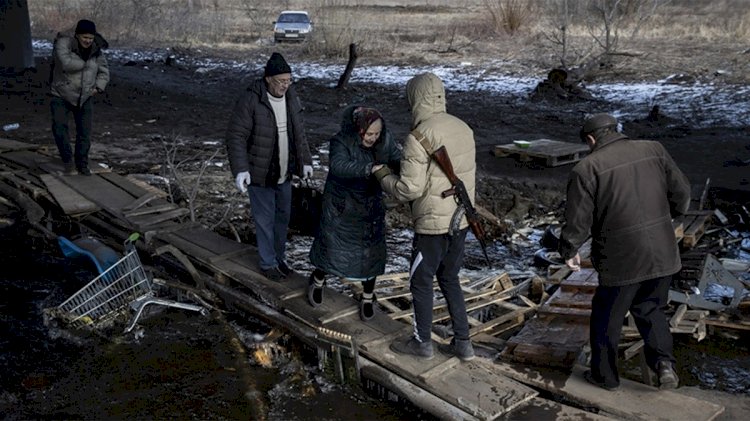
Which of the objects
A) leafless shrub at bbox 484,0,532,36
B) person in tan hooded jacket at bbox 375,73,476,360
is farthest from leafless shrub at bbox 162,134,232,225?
leafless shrub at bbox 484,0,532,36

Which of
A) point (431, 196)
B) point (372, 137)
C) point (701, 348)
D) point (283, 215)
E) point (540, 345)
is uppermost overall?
point (372, 137)

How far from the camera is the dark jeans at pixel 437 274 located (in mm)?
4488

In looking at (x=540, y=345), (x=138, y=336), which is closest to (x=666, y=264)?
(x=540, y=345)

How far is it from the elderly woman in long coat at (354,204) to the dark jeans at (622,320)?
1530 millimetres

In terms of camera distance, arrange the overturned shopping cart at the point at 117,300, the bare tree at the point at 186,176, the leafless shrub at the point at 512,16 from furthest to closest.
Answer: the leafless shrub at the point at 512,16
the bare tree at the point at 186,176
the overturned shopping cart at the point at 117,300

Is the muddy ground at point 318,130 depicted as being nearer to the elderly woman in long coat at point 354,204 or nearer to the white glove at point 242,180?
the white glove at point 242,180

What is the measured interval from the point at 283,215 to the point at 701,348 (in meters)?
3.55

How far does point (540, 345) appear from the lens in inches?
201

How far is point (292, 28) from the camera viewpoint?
26078 mm

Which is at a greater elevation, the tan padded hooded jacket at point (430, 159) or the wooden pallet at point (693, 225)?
the tan padded hooded jacket at point (430, 159)

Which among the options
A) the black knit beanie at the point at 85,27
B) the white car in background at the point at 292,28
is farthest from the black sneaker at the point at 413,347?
the white car in background at the point at 292,28

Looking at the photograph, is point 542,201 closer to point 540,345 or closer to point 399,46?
point 540,345

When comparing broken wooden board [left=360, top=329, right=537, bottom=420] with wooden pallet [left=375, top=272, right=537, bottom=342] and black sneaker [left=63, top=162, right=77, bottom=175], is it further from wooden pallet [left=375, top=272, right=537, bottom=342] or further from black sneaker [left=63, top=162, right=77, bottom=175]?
black sneaker [left=63, top=162, right=77, bottom=175]

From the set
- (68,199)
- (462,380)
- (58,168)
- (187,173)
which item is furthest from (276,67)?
(187,173)
